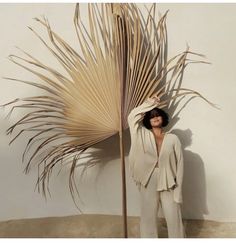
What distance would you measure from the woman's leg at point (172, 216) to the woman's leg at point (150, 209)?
0.13 ft

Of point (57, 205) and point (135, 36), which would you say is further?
point (57, 205)

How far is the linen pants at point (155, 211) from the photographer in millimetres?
1721

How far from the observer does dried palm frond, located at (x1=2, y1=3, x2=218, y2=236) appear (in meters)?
1.82

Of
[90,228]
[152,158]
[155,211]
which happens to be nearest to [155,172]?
[152,158]

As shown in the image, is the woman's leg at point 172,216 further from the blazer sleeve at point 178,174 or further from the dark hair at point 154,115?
the dark hair at point 154,115

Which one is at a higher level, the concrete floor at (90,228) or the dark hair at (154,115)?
the dark hair at (154,115)

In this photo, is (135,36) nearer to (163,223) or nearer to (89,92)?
(89,92)

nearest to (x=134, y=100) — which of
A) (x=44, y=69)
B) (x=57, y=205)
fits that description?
(x=44, y=69)

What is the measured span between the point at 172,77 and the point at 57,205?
0.77 m

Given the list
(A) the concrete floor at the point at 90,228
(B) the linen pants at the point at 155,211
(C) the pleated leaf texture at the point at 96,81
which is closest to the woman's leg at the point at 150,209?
(B) the linen pants at the point at 155,211

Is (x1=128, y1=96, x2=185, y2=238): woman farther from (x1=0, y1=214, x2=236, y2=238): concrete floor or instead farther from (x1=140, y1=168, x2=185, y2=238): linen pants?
(x1=0, y1=214, x2=236, y2=238): concrete floor

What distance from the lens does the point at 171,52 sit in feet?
6.34

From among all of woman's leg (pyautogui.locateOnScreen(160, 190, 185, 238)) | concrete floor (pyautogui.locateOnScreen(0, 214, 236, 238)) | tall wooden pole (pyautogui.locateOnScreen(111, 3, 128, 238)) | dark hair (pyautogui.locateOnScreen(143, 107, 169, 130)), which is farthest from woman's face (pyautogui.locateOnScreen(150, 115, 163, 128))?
concrete floor (pyautogui.locateOnScreen(0, 214, 236, 238))

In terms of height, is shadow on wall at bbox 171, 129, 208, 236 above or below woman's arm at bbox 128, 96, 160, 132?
below
